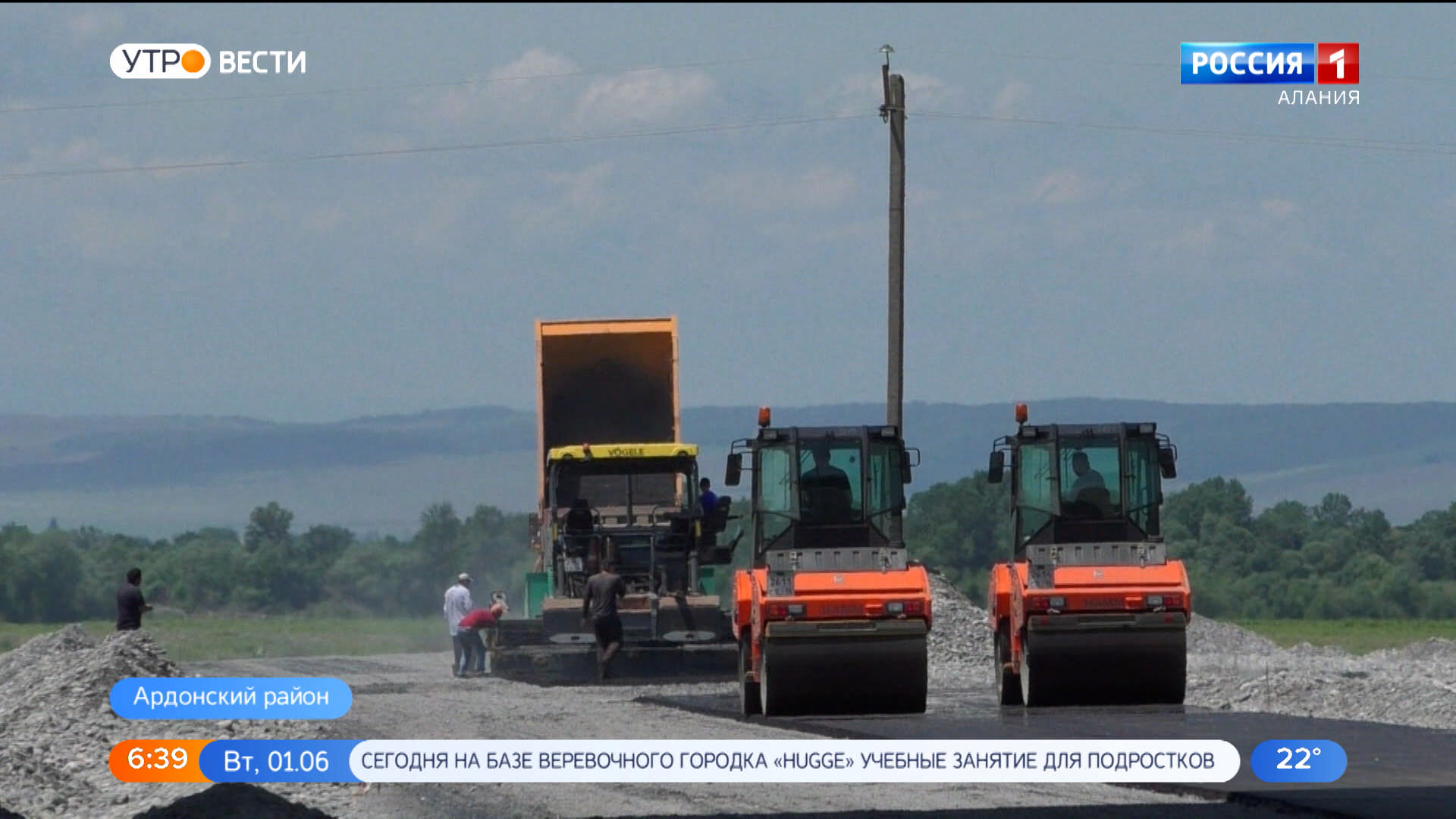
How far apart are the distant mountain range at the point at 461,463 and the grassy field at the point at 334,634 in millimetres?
2687

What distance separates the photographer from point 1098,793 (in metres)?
15.7

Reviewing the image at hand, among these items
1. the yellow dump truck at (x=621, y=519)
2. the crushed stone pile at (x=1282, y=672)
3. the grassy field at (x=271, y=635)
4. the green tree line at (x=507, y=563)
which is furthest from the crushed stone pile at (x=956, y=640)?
the grassy field at (x=271, y=635)

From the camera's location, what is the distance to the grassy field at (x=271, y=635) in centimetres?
4038

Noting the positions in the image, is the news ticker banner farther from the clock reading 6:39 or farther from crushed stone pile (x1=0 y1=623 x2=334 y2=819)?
crushed stone pile (x1=0 y1=623 x2=334 y2=819)

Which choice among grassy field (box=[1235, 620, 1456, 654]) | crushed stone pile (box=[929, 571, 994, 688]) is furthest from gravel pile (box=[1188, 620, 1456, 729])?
grassy field (box=[1235, 620, 1456, 654])

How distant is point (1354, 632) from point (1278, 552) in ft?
12.6

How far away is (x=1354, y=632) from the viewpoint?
46.3m

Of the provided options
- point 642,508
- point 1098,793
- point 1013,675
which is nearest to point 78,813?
point 1098,793

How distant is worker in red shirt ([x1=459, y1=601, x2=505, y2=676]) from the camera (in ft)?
93.4

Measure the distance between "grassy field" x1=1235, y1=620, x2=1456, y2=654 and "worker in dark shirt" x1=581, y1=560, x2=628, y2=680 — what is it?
1777cm

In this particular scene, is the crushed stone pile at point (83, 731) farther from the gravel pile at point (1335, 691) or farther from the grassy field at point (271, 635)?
the grassy field at point (271, 635)

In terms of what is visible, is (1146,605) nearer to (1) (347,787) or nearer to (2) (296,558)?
(1) (347,787)

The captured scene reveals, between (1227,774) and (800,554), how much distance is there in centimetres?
520

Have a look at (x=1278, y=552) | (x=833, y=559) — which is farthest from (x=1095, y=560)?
(x=1278, y=552)
